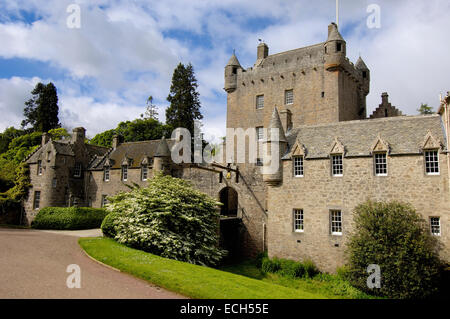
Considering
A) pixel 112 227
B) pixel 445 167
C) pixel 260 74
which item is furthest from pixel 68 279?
pixel 260 74

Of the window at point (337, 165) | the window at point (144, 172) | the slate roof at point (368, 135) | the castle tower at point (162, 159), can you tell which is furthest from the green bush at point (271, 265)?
the window at point (144, 172)

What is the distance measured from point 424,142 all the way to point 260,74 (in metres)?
17.7

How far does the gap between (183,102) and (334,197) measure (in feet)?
117

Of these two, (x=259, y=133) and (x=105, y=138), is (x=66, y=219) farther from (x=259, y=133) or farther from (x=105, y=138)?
(x=105, y=138)

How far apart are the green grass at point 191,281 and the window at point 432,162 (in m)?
11.0

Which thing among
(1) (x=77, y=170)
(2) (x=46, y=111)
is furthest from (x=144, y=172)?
(2) (x=46, y=111)

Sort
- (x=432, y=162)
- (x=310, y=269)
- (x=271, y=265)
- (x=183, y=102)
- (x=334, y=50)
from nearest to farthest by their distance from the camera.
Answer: (x=432, y=162)
(x=310, y=269)
(x=271, y=265)
(x=334, y=50)
(x=183, y=102)

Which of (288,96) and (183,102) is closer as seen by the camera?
(288,96)

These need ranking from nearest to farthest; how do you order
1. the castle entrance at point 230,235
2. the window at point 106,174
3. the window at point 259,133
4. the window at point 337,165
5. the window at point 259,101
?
1. the window at point 337,165
2. the castle entrance at point 230,235
3. the window at point 259,133
4. the window at point 259,101
5. the window at point 106,174

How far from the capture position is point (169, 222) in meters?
21.2

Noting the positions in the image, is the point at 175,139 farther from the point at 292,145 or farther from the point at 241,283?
the point at 241,283

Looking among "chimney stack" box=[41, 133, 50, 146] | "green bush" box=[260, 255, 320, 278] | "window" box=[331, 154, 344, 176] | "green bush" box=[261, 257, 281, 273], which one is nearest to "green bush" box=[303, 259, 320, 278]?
"green bush" box=[260, 255, 320, 278]

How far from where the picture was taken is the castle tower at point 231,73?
112 ft

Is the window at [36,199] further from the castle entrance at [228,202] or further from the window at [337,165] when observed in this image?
the window at [337,165]
